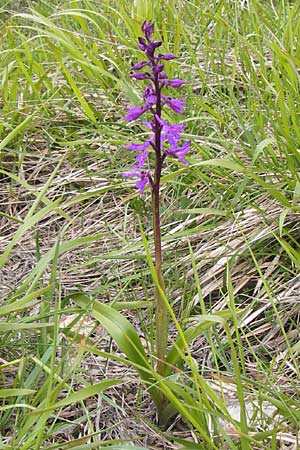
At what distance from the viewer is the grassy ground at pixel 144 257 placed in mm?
1407

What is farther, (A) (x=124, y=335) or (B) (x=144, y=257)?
(B) (x=144, y=257)

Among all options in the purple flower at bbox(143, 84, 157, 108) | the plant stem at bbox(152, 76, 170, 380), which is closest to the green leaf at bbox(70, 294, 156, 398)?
the plant stem at bbox(152, 76, 170, 380)

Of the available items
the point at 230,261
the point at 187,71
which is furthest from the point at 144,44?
the point at 187,71

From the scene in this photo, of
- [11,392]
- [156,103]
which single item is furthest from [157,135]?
[11,392]

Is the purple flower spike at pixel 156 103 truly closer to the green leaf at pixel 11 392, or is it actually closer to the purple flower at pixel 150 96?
the purple flower at pixel 150 96

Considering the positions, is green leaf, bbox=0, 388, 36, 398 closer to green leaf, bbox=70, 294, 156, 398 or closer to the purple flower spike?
green leaf, bbox=70, 294, 156, 398

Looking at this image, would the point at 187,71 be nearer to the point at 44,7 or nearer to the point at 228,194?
the point at 228,194

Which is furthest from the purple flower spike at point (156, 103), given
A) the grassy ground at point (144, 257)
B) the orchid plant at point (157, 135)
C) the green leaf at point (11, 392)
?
the green leaf at point (11, 392)

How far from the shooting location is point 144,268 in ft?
6.31

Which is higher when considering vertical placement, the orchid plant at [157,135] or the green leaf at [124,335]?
the orchid plant at [157,135]

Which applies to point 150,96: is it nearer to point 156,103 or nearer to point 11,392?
point 156,103

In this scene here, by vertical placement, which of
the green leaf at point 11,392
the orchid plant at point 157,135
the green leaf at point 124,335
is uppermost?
the orchid plant at point 157,135

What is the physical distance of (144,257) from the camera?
1.85 metres

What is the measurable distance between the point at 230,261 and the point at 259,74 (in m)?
1.04
